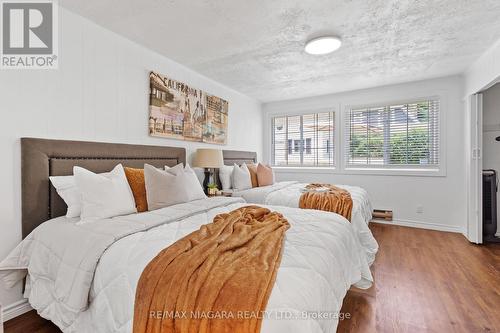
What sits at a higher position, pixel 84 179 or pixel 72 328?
pixel 84 179

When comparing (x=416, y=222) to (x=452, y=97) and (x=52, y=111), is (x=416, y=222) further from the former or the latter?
(x=52, y=111)


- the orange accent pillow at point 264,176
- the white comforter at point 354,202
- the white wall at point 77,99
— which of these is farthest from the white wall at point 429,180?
the white wall at point 77,99

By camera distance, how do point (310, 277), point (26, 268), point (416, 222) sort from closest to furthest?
point (310, 277), point (26, 268), point (416, 222)

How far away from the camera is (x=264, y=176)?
4.06m

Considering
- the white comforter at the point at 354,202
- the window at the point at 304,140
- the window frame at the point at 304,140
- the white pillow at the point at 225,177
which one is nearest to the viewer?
the white comforter at the point at 354,202

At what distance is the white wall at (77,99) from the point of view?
182 cm

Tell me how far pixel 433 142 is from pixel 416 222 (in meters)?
1.39

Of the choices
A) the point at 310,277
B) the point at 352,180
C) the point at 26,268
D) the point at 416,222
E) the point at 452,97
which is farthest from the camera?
the point at 352,180

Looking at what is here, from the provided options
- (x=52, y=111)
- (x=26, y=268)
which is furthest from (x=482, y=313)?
(x=52, y=111)

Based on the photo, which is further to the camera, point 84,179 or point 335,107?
point 335,107

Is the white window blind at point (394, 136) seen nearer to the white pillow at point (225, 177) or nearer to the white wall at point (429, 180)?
the white wall at point (429, 180)

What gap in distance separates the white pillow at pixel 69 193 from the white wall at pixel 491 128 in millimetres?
5227

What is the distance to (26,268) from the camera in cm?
177

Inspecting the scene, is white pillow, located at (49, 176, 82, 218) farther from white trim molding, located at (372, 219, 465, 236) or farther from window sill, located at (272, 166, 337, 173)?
white trim molding, located at (372, 219, 465, 236)
